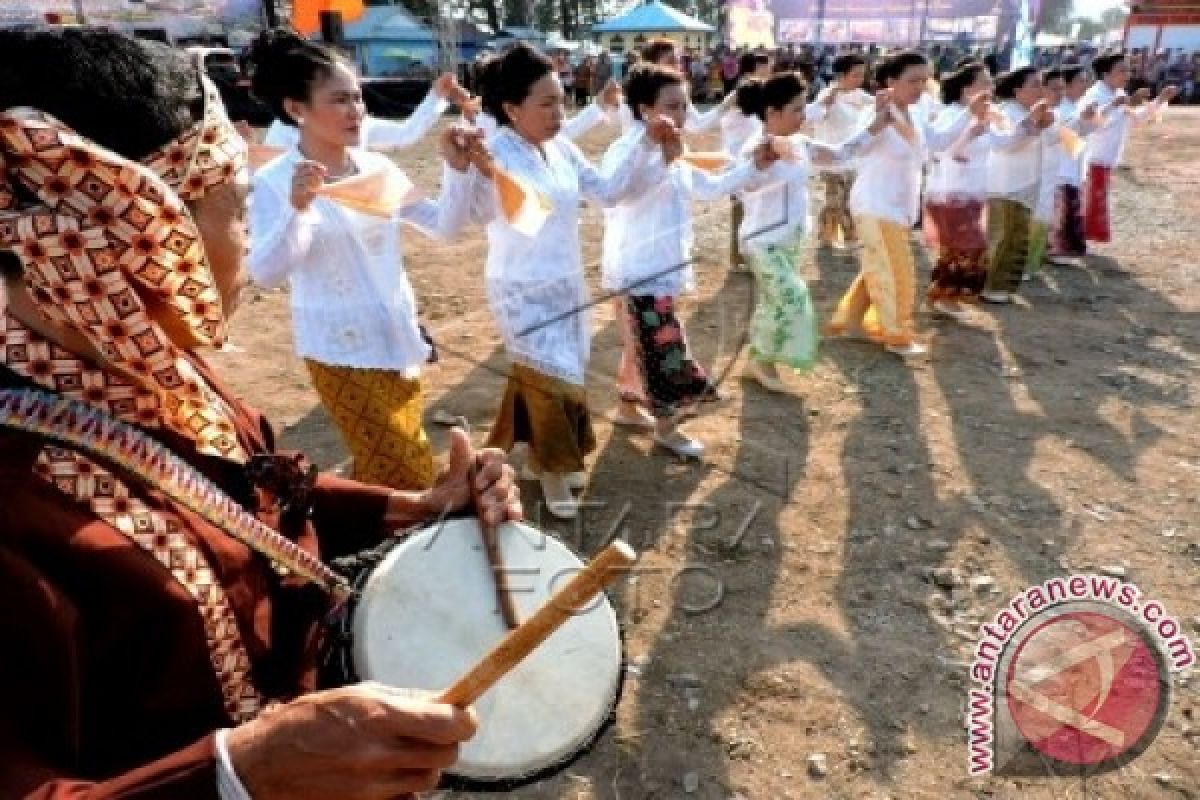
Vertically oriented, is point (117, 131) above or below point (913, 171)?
above

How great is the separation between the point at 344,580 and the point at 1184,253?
8.93 m

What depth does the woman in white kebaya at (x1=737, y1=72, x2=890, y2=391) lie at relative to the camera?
4.73 meters

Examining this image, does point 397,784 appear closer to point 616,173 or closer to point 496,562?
point 496,562

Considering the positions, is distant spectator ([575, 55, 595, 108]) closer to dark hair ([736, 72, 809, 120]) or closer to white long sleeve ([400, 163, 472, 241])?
dark hair ([736, 72, 809, 120])

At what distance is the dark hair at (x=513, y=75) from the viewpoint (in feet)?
11.5

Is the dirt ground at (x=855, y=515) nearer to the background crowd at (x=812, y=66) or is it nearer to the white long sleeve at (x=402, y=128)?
the white long sleeve at (x=402, y=128)

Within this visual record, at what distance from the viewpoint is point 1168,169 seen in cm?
1268

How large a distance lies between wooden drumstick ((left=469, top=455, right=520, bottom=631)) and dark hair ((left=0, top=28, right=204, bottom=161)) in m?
0.77

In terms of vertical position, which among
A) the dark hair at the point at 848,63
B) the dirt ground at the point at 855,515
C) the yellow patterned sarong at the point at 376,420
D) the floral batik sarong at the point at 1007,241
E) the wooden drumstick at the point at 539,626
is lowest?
the dirt ground at the point at 855,515

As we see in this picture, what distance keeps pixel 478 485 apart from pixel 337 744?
0.71 meters

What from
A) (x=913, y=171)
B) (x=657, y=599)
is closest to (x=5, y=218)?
(x=657, y=599)

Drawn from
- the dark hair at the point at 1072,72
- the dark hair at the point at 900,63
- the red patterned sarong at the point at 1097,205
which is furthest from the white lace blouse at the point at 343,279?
the red patterned sarong at the point at 1097,205

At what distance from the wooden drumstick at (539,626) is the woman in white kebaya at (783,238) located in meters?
→ 3.84

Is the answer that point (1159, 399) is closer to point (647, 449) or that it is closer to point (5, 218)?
point (647, 449)
